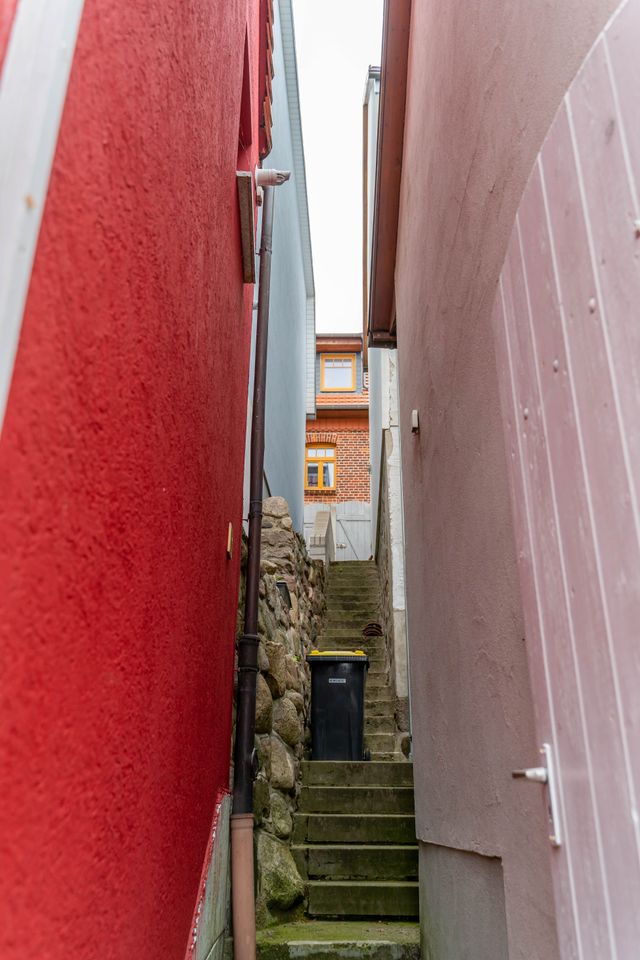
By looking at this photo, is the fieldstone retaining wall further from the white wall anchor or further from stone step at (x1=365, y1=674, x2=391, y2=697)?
the white wall anchor

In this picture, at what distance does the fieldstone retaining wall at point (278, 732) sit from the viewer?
372 centimetres

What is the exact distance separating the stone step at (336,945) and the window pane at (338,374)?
55.1 feet

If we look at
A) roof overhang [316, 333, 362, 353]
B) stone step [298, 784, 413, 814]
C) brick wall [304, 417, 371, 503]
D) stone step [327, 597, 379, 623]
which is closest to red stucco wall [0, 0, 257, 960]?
stone step [298, 784, 413, 814]

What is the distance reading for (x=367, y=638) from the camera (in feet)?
26.3

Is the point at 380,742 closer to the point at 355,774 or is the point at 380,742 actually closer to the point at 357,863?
the point at 355,774

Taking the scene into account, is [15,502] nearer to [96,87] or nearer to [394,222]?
[96,87]

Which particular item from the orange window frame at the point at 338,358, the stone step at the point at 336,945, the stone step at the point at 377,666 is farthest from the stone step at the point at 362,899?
the orange window frame at the point at 338,358

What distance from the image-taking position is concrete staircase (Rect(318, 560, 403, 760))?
6008 millimetres

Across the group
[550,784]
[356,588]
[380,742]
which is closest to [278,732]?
[380,742]

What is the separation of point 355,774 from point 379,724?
1.34 meters

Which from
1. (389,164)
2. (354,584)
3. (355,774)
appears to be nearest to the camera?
(355,774)

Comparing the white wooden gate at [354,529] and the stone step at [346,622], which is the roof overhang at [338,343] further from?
the stone step at [346,622]

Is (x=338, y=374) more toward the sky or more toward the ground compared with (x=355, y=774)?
more toward the sky

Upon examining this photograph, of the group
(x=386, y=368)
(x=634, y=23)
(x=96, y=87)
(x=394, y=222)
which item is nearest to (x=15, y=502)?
(x=96, y=87)
